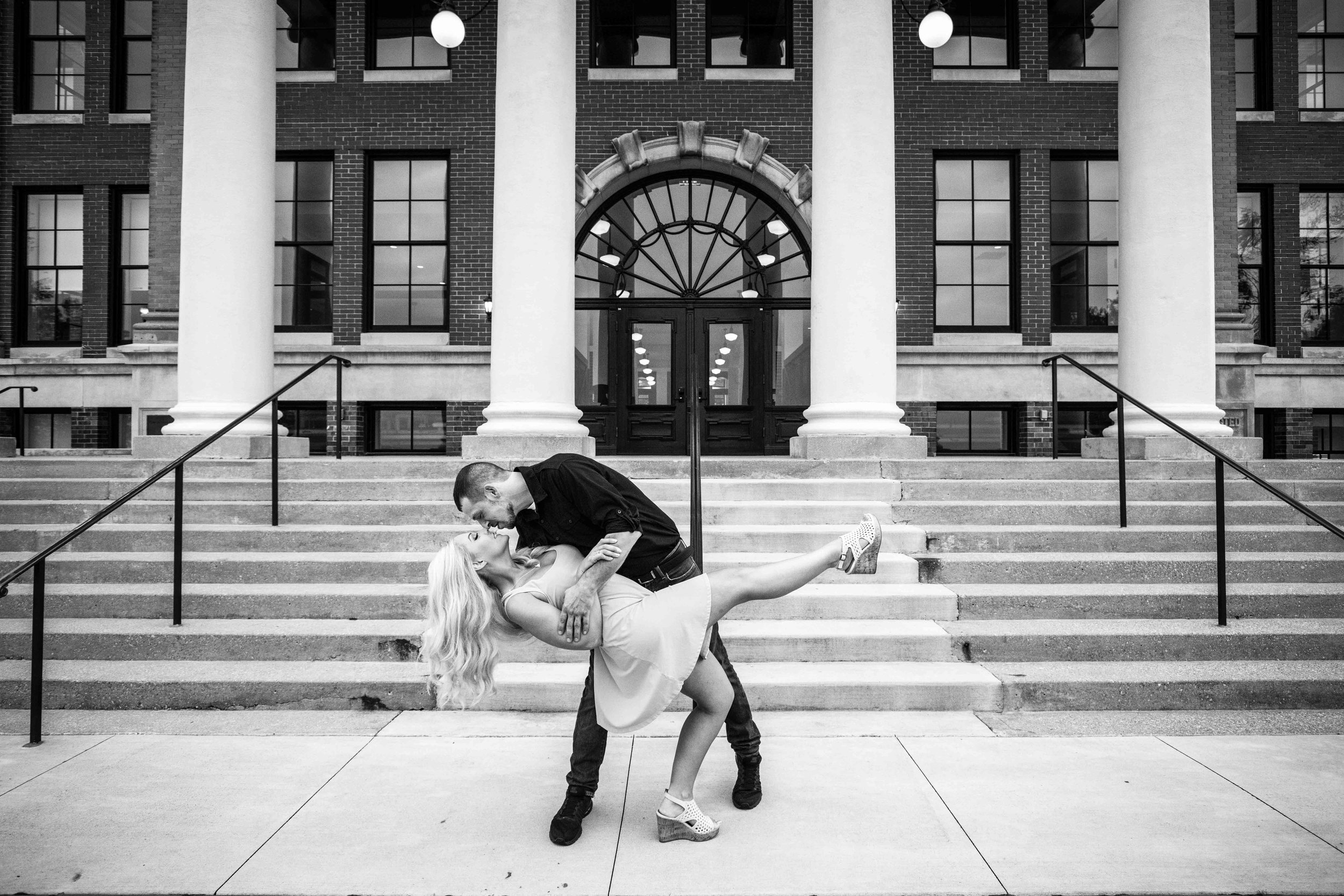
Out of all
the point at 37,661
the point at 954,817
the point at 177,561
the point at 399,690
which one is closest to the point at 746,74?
the point at 177,561

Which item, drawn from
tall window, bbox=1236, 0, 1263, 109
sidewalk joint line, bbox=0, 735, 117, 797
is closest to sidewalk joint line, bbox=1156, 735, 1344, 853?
sidewalk joint line, bbox=0, 735, 117, 797

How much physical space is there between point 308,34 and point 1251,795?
17405 millimetres

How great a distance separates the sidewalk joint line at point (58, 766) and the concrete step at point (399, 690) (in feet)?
1.62

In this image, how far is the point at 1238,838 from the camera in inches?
148

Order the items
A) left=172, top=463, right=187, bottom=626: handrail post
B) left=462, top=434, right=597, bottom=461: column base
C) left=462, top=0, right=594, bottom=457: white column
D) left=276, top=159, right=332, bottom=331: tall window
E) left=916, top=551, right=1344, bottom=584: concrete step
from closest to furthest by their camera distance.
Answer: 1. left=172, top=463, right=187, bottom=626: handrail post
2. left=916, top=551, right=1344, bottom=584: concrete step
3. left=462, top=434, right=597, bottom=461: column base
4. left=462, top=0, right=594, bottom=457: white column
5. left=276, top=159, right=332, bottom=331: tall window

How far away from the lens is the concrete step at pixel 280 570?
6973 mm

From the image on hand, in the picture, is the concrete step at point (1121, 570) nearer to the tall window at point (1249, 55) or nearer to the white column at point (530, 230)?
the white column at point (530, 230)

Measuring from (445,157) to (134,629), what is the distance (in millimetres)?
11547

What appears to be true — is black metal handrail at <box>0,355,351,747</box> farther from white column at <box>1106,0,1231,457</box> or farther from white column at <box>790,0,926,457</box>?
white column at <box>1106,0,1231,457</box>

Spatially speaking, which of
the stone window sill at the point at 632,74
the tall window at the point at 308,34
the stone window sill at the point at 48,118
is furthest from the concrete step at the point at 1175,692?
the stone window sill at the point at 48,118

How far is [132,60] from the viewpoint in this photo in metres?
17.8

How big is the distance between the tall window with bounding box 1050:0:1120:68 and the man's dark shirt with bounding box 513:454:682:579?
1531 cm

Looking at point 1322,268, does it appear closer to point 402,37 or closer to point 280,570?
point 402,37

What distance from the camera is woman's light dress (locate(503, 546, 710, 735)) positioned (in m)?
3.58
